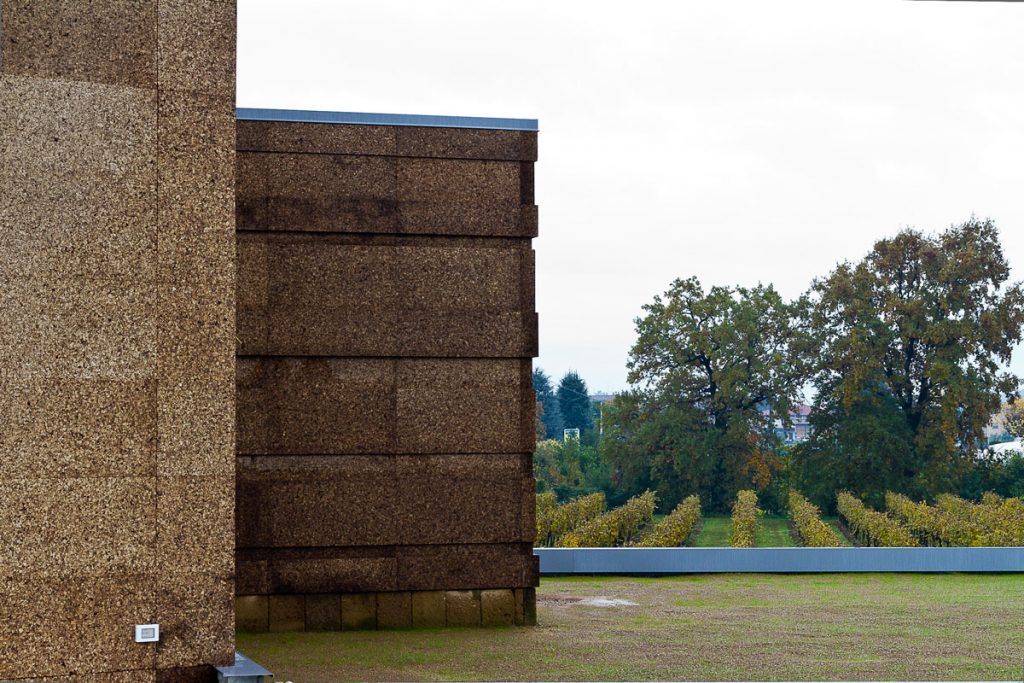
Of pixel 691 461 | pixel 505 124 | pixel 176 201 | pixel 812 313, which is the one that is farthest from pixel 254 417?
pixel 812 313

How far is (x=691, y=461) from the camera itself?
3672 centimetres

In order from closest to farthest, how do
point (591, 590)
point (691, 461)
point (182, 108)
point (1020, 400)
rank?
point (182, 108) → point (591, 590) → point (691, 461) → point (1020, 400)

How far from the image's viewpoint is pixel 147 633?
5562 mm

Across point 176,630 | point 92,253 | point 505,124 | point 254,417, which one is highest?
point 505,124

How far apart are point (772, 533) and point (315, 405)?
24.2 m

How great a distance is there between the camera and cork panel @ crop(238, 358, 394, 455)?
9.59 meters

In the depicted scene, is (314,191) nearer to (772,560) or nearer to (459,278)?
(459,278)

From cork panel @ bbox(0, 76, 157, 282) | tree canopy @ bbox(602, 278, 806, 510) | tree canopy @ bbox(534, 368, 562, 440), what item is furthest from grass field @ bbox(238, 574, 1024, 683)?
tree canopy @ bbox(534, 368, 562, 440)

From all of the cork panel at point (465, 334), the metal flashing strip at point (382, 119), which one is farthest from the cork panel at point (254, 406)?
the metal flashing strip at point (382, 119)

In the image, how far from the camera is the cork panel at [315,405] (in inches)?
378

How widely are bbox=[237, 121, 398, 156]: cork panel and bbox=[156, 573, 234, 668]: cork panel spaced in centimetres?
490

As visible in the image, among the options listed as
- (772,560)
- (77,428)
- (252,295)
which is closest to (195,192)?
(77,428)

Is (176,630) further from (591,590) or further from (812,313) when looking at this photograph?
(812,313)

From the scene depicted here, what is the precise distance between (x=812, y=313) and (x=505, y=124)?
30.2 m
